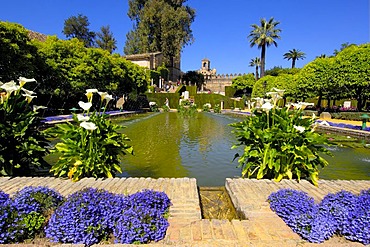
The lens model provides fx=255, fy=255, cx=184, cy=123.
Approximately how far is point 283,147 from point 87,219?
110 inches

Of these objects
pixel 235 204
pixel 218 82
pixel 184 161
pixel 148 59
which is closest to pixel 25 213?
pixel 235 204

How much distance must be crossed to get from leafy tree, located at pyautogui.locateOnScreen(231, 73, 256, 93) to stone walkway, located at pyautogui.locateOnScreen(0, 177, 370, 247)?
52620 millimetres

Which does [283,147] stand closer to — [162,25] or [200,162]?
[200,162]

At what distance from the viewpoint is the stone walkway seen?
226 cm

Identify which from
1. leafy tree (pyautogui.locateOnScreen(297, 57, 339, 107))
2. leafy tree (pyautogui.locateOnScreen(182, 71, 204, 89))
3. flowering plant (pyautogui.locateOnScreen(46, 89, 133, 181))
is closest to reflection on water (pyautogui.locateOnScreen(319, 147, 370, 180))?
flowering plant (pyautogui.locateOnScreen(46, 89, 133, 181))

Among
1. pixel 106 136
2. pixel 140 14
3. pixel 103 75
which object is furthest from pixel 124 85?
pixel 106 136

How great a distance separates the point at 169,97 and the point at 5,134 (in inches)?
1454

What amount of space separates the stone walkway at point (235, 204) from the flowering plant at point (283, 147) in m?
0.23

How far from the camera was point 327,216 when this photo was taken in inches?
98.1

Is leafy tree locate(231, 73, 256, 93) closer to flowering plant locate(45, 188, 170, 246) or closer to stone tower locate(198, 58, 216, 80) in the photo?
stone tower locate(198, 58, 216, 80)

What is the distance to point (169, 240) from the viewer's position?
2.26m

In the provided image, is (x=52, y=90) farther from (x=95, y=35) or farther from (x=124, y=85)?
(x=95, y=35)

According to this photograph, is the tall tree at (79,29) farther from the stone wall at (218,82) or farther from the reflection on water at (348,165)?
the reflection on water at (348,165)

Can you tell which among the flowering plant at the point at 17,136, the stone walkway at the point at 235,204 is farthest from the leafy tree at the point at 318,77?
the flowering plant at the point at 17,136
